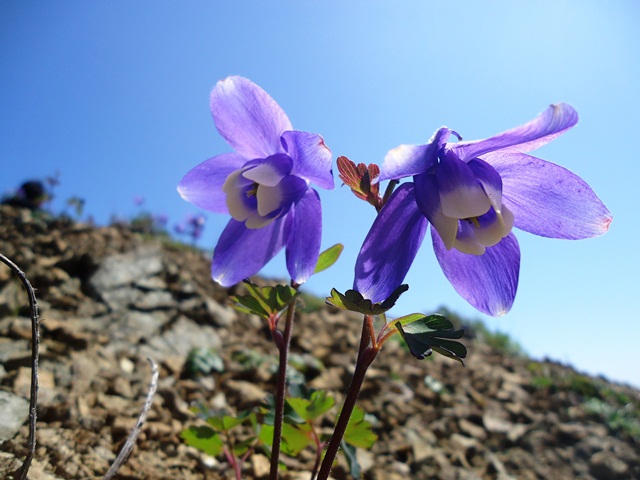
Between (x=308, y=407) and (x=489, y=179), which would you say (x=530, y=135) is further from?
(x=308, y=407)

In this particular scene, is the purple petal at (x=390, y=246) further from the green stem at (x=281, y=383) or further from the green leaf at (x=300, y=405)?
the green leaf at (x=300, y=405)

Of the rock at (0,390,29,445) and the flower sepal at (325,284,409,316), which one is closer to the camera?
the flower sepal at (325,284,409,316)

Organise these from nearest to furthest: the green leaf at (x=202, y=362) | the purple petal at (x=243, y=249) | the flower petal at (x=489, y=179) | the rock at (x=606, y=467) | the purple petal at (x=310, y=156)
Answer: the flower petal at (x=489, y=179)
the purple petal at (x=310, y=156)
the purple petal at (x=243, y=249)
the green leaf at (x=202, y=362)
the rock at (x=606, y=467)

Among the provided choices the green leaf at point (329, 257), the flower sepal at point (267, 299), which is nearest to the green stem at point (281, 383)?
the flower sepal at point (267, 299)

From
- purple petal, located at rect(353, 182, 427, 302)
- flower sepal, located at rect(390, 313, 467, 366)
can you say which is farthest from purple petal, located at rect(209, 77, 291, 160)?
flower sepal, located at rect(390, 313, 467, 366)

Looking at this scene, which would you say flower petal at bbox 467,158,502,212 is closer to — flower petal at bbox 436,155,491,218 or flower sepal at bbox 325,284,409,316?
flower petal at bbox 436,155,491,218

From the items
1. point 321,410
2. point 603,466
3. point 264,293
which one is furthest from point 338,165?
point 603,466

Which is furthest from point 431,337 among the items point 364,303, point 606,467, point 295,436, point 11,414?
point 606,467
